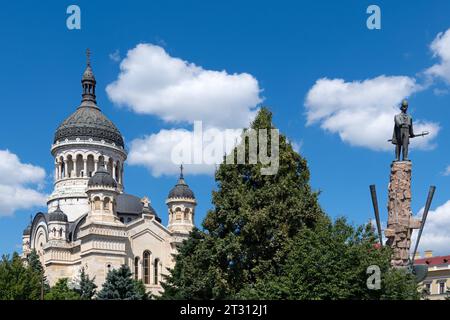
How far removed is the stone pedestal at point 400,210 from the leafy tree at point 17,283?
29381 mm

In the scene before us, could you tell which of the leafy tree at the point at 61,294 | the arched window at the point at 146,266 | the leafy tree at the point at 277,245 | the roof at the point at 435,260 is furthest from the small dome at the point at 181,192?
the leafy tree at the point at 277,245

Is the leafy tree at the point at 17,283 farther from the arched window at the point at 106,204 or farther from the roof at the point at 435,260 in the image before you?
the roof at the point at 435,260

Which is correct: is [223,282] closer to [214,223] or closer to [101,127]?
[214,223]

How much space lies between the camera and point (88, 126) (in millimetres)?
74000

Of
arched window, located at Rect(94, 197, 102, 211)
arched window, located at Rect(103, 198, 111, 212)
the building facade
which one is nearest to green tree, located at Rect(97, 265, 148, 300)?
arched window, located at Rect(94, 197, 102, 211)

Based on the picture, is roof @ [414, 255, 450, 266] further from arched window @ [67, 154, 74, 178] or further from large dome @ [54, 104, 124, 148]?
arched window @ [67, 154, 74, 178]

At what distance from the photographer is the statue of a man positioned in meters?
20.2

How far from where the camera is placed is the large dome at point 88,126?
73750 mm

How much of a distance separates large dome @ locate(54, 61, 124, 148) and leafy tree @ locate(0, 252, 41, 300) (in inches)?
1022

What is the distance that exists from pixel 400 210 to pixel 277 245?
7361 mm

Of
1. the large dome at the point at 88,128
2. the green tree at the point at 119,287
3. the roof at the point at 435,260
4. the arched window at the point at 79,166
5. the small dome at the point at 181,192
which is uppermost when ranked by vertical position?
the large dome at the point at 88,128

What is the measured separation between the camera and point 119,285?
137ft

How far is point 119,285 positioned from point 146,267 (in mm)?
25493

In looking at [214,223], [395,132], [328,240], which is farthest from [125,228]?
[395,132]
